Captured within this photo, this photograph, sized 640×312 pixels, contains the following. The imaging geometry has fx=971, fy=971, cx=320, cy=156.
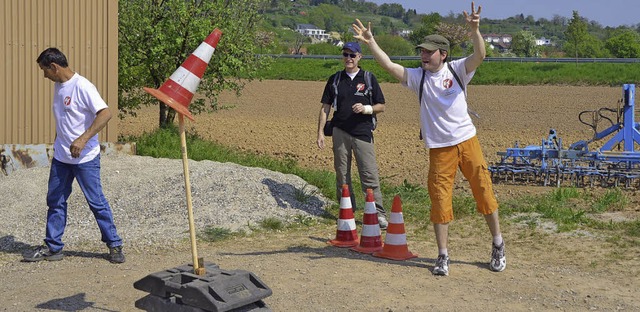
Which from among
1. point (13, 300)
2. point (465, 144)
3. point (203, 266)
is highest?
point (465, 144)

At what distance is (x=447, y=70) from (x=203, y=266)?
2.91 m

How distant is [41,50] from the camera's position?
13.0m

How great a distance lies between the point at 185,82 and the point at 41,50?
22.5ft

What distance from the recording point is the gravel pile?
9992 mm

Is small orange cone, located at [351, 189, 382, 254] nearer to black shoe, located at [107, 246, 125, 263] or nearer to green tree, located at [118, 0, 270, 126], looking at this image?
black shoe, located at [107, 246, 125, 263]

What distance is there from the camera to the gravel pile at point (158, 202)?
999 centimetres

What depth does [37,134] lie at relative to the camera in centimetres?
1293

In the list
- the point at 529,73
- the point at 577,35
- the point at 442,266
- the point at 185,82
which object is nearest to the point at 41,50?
the point at 185,82

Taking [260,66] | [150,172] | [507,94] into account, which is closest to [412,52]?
[507,94]

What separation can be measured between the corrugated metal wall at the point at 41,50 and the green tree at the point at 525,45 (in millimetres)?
77336

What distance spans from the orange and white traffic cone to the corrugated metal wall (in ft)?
21.8

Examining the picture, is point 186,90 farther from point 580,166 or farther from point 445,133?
point 580,166

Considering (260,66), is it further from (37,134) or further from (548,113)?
(548,113)

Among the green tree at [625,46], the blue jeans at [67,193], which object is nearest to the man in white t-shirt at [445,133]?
the blue jeans at [67,193]
